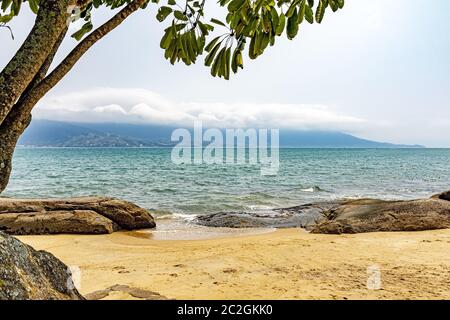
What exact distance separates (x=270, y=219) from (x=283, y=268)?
772cm

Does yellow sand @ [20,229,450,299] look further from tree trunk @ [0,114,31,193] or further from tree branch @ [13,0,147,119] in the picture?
tree branch @ [13,0,147,119]

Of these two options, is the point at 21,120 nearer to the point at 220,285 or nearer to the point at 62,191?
the point at 220,285

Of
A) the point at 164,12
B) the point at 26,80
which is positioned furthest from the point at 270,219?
the point at 26,80

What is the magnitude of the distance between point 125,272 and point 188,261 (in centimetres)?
109

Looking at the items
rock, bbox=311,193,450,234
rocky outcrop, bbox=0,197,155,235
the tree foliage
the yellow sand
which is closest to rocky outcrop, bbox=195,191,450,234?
rock, bbox=311,193,450,234

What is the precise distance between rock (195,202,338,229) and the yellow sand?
421 centimetres

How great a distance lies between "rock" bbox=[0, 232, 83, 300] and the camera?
2113 millimetres

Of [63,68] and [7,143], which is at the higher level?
[63,68]

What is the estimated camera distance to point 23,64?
2.14 m

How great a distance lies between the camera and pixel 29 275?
236cm

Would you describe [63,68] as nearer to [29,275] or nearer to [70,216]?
[29,275]
